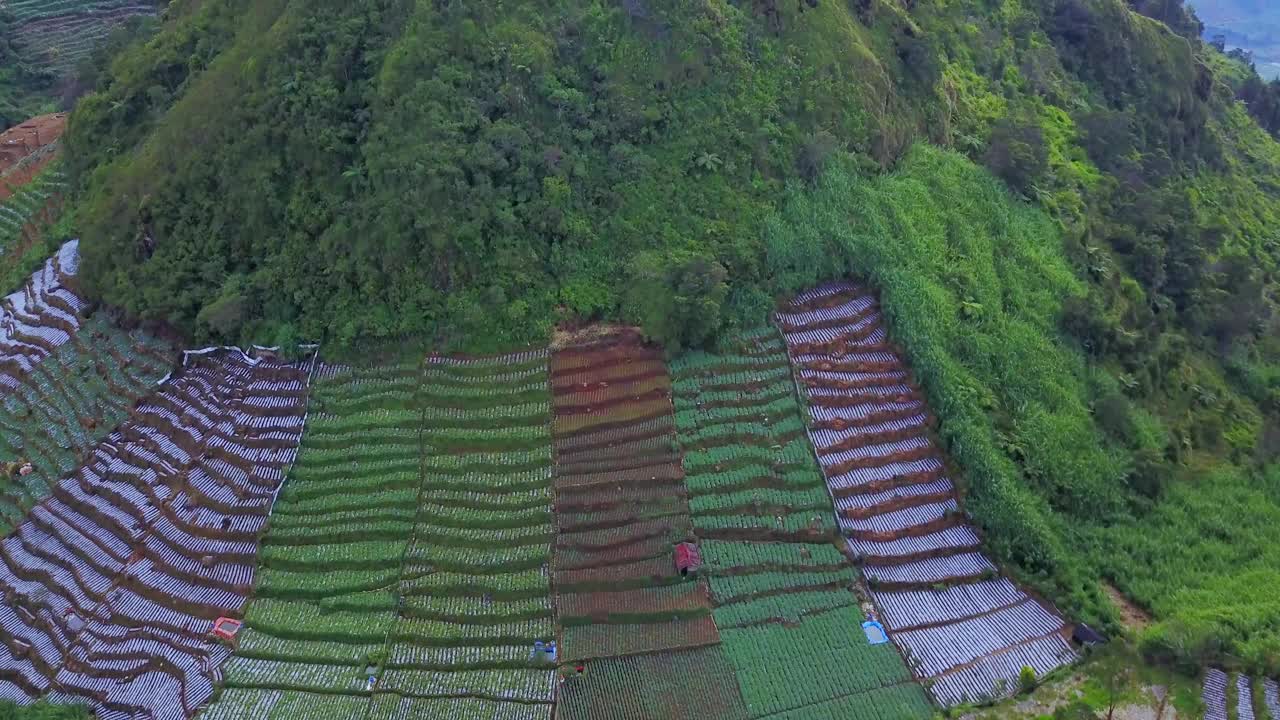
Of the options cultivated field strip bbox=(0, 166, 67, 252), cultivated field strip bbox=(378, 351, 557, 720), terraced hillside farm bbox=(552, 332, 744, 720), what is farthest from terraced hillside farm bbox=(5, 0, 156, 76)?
terraced hillside farm bbox=(552, 332, 744, 720)

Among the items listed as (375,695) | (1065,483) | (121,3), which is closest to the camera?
(375,695)

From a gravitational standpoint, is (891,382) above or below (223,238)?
above

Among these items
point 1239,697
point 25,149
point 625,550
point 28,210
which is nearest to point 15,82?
point 25,149

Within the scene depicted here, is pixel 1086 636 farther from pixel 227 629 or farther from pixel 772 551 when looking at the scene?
pixel 227 629

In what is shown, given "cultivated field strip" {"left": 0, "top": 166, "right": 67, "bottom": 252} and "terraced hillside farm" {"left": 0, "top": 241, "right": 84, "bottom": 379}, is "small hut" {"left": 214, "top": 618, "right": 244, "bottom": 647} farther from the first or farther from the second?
"cultivated field strip" {"left": 0, "top": 166, "right": 67, "bottom": 252}

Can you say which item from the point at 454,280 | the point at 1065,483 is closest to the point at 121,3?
the point at 454,280

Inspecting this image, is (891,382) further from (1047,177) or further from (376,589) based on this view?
(376,589)

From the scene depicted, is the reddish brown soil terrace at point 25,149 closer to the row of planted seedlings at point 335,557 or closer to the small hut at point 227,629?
the row of planted seedlings at point 335,557
